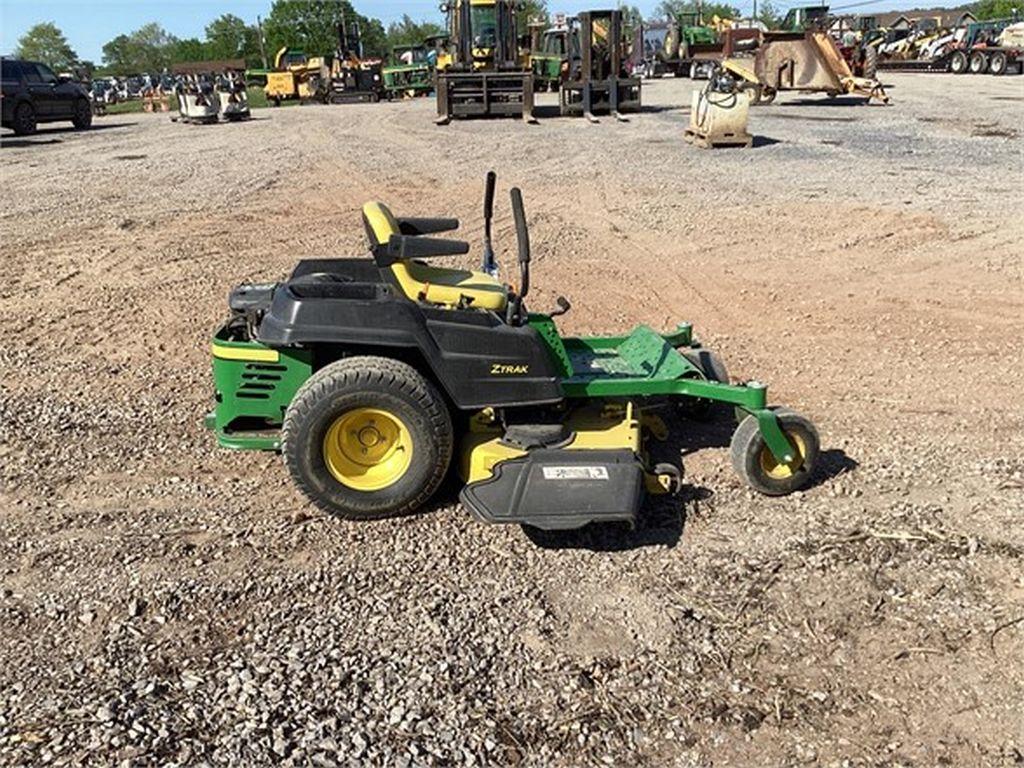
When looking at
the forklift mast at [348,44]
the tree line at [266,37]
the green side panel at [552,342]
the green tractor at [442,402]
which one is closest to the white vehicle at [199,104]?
the forklift mast at [348,44]

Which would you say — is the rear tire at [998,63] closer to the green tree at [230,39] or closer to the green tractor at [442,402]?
the green tractor at [442,402]

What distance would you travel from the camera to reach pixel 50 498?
4160 millimetres

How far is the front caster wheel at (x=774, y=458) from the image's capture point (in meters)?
4.10

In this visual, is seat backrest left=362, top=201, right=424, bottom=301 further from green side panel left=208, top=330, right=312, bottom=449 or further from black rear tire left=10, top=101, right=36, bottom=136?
black rear tire left=10, top=101, right=36, bottom=136

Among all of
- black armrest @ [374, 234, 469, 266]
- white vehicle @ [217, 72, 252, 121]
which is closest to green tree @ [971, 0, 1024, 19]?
white vehicle @ [217, 72, 252, 121]

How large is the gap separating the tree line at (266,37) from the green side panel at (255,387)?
67.3m

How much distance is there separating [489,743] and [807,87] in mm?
22434

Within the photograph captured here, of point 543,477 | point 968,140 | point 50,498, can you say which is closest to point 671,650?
point 543,477

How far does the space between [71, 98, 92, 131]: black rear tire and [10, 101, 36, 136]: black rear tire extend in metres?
1.60

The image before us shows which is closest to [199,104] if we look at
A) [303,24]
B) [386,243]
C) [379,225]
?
[379,225]

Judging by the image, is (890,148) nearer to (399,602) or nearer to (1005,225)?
(1005,225)

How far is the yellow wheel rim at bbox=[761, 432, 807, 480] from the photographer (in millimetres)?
4141

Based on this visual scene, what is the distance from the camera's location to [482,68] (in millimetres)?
22031

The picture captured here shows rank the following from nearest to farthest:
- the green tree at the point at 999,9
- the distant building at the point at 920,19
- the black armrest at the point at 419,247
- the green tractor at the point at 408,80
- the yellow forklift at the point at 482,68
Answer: the black armrest at the point at 419,247 → the yellow forklift at the point at 482,68 → the green tractor at the point at 408,80 → the distant building at the point at 920,19 → the green tree at the point at 999,9
